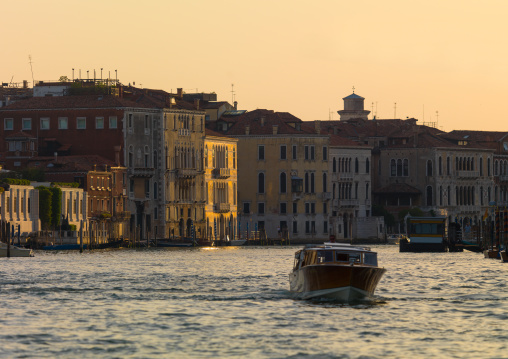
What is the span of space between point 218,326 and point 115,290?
46.0 feet

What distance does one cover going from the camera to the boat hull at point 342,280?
46.9m

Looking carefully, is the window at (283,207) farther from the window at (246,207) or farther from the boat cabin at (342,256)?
the boat cabin at (342,256)

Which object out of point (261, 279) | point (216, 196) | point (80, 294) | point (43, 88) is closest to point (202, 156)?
point (216, 196)

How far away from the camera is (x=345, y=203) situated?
486ft

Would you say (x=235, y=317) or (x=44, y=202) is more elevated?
(x=44, y=202)

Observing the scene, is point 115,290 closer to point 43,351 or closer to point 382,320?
point 382,320

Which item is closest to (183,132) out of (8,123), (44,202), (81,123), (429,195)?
(81,123)

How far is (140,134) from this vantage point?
12319cm

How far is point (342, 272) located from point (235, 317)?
3917 mm

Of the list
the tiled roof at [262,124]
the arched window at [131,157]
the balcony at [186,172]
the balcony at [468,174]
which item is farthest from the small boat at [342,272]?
the balcony at [468,174]

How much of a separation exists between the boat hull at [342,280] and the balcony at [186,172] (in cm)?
7906

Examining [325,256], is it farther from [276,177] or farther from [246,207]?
[276,177]

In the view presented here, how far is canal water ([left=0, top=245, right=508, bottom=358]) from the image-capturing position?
37.3 metres

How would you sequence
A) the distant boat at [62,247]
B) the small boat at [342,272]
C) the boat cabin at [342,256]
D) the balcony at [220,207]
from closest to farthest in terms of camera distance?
the small boat at [342,272] < the boat cabin at [342,256] < the distant boat at [62,247] < the balcony at [220,207]
